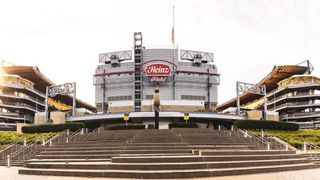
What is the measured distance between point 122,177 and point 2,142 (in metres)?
31.3

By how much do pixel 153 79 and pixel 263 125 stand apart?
99.3 ft

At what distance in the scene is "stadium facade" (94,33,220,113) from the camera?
78438 millimetres

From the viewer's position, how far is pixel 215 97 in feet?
266

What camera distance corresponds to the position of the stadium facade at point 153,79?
7844 cm

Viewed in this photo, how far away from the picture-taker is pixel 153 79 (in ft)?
250

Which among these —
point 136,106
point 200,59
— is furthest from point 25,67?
point 200,59

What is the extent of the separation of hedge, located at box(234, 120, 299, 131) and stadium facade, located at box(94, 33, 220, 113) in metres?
24.0

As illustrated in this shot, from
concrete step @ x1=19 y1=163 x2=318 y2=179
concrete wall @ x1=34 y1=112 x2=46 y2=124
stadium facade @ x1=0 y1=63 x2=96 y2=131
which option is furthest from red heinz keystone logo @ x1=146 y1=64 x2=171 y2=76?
concrete step @ x1=19 y1=163 x2=318 y2=179

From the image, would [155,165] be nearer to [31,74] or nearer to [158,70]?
[158,70]

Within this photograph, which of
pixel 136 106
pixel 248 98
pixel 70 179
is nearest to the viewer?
pixel 70 179

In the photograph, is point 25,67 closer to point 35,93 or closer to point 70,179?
point 35,93

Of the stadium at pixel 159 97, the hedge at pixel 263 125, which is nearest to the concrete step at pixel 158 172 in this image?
the stadium at pixel 159 97

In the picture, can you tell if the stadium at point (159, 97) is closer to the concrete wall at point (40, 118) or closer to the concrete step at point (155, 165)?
the concrete wall at point (40, 118)

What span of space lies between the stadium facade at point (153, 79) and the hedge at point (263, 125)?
78.6 ft
